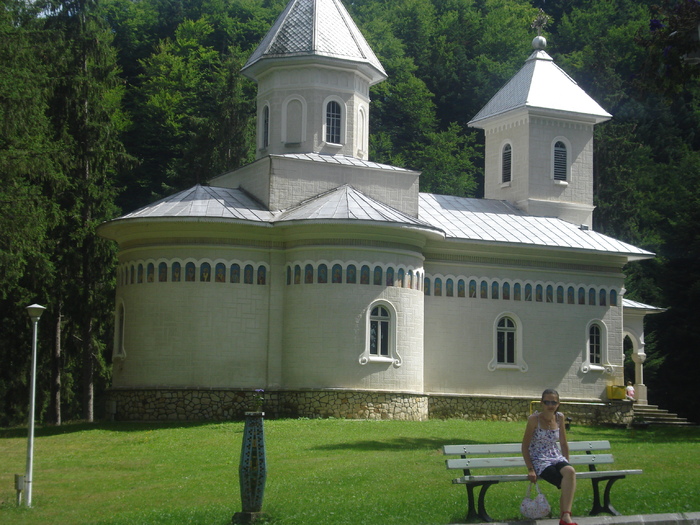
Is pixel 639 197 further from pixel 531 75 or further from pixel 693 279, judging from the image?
pixel 531 75

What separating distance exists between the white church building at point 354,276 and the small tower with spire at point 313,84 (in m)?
0.05

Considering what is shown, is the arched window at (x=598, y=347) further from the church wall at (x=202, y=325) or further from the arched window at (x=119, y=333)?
the arched window at (x=119, y=333)

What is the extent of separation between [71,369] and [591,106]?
69.9 feet

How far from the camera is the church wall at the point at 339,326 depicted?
25.9m

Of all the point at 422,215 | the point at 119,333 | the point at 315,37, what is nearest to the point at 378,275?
the point at 422,215

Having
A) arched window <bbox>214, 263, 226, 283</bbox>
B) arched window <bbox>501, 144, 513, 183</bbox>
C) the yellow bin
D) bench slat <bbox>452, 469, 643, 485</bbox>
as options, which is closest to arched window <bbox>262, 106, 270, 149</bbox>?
arched window <bbox>214, 263, 226, 283</bbox>

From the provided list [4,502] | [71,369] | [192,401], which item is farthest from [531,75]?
[4,502]

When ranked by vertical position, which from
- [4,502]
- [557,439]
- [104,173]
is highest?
[104,173]

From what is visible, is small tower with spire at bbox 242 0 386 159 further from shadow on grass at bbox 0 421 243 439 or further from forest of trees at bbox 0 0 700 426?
shadow on grass at bbox 0 421 243 439

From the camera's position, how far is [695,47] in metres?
21.2

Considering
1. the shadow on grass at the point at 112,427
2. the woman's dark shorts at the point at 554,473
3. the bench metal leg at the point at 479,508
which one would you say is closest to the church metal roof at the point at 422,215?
the shadow on grass at the point at 112,427

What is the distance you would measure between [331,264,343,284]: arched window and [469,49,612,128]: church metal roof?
1090cm

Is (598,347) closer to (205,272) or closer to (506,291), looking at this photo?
(506,291)

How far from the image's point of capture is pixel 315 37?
97.4ft
